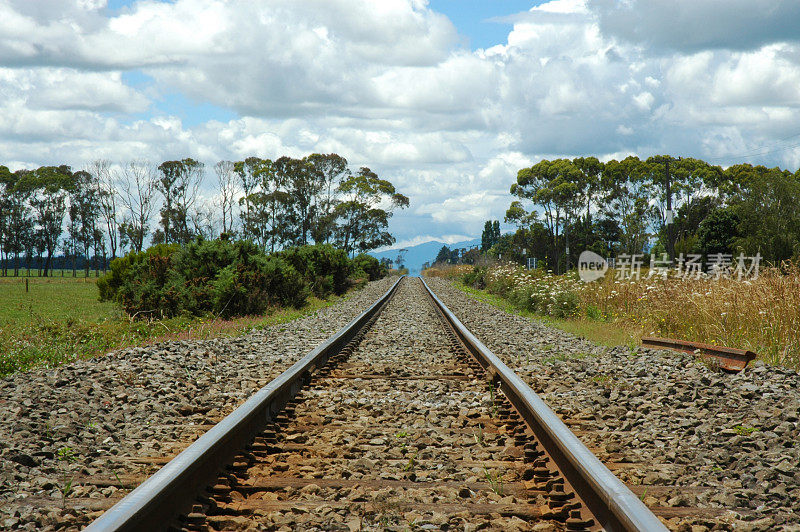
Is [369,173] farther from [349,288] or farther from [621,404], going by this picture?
[621,404]

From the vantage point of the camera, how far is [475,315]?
16.0m

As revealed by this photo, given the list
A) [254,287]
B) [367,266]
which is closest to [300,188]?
[367,266]

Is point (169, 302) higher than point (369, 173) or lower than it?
lower

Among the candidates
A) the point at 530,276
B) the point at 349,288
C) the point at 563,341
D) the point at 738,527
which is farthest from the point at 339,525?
the point at 349,288

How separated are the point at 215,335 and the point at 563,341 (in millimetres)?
5749

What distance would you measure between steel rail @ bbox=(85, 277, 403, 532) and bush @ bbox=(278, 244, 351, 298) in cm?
1880

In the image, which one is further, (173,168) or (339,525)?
(173,168)

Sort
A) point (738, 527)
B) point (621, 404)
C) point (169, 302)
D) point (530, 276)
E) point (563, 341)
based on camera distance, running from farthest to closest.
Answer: point (530, 276) < point (169, 302) < point (563, 341) < point (621, 404) < point (738, 527)

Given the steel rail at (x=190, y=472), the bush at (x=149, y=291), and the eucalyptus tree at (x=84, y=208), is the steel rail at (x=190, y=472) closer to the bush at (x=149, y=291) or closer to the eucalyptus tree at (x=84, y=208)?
the bush at (x=149, y=291)

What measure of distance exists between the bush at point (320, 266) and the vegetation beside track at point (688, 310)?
35.2ft

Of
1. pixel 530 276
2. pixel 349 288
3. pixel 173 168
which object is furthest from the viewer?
pixel 173 168

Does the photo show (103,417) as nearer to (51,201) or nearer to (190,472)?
(190,472)

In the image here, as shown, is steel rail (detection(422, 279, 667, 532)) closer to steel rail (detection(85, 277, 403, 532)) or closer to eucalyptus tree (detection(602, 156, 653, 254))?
steel rail (detection(85, 277, 403, 532))

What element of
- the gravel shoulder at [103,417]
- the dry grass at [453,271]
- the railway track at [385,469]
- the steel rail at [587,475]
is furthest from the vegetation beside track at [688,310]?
the dry grass at [453,271]
